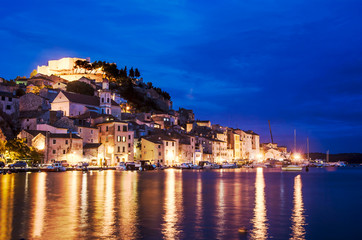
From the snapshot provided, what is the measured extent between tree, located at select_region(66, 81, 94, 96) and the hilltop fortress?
22.9 metres

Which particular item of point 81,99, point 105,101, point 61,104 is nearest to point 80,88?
point 105,101

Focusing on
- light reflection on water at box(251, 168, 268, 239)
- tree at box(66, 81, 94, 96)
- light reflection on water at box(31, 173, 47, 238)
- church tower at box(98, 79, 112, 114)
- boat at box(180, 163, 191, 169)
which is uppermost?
tree at box(66, 81, 94, 96)

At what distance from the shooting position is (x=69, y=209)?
22.0m

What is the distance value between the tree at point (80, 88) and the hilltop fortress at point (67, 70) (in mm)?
22946

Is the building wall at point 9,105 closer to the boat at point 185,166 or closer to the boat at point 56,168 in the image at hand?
the boat at point 56,168

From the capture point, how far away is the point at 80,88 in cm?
11025

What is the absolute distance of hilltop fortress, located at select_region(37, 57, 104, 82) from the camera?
136m

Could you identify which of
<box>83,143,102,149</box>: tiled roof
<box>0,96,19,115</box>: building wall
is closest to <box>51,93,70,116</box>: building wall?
<box>0,96,19,115</box>: building wall

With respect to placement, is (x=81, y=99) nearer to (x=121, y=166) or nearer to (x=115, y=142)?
(x=115, y=142)

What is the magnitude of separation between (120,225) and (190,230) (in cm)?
327

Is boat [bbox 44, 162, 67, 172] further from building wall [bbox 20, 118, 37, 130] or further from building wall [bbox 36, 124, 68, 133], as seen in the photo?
building wall [bbox 20, 118, 37, 130]

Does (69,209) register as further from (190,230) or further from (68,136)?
(68,136)

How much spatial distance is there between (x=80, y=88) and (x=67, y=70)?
33.7 m

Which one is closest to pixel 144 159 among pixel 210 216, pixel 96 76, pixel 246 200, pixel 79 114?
pixel 79 114
